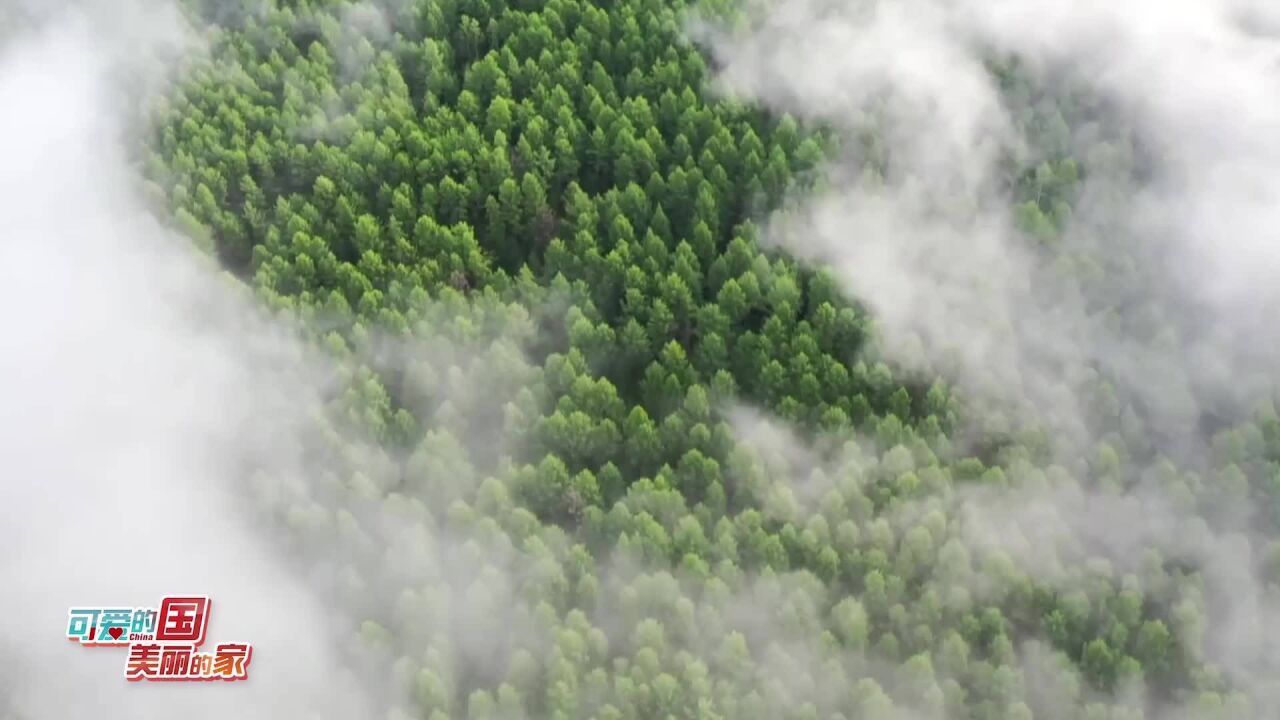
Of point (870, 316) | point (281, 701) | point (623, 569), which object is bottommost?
point (281, 701)

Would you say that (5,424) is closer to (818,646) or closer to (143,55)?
(143,55)

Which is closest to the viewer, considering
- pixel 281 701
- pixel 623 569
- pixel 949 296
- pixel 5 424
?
pixel 281 701

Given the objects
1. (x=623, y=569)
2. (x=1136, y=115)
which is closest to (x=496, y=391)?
(x=623, y=569)

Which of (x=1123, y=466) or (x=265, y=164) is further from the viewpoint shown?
(x=265, y=164)

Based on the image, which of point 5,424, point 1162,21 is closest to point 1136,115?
point 1162,21

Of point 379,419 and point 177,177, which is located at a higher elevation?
point 177,177

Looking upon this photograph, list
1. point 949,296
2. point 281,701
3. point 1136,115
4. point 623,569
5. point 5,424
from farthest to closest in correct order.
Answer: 1. point 1136,115
2. point 949,296
3. point 5,424
4. point 623,569
5. point 281,701
